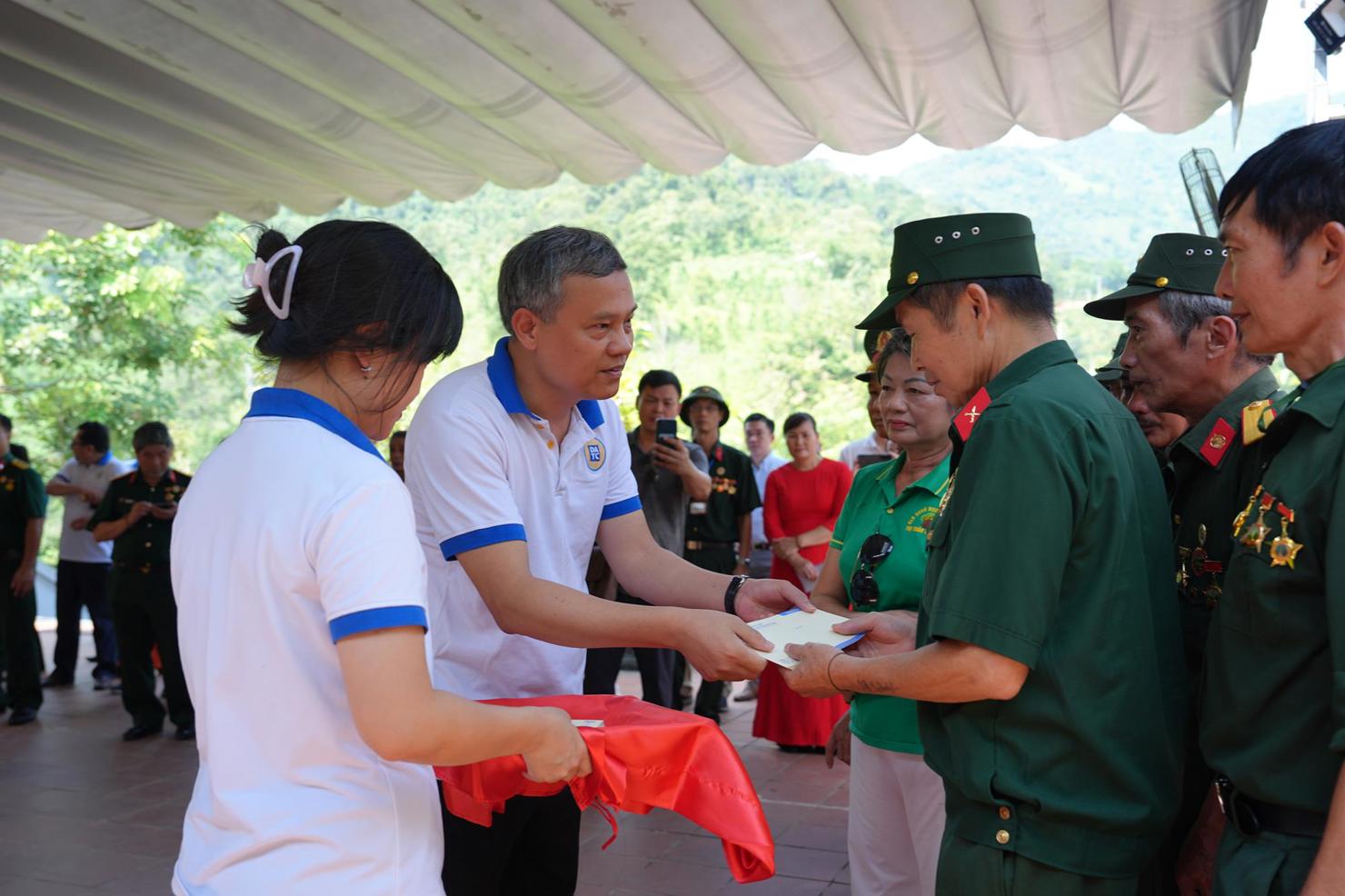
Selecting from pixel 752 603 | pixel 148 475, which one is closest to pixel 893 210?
pixel 148 475

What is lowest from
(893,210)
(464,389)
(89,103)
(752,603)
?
(752,603)

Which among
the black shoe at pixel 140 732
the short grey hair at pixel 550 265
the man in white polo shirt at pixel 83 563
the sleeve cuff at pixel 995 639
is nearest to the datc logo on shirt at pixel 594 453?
the short grey hair at pixel 550 265

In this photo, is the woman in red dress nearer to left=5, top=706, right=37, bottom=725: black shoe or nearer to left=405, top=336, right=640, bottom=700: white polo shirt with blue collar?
left=405, top=336, right=640, bottom=700: white polo shirt with blue collar

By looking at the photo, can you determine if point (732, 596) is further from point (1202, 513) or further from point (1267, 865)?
point (1267, 865)

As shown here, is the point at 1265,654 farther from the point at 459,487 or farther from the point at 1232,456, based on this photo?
the point at 459,487

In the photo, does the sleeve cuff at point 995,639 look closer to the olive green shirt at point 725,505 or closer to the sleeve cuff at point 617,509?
the sleeve cuff at point 617,509

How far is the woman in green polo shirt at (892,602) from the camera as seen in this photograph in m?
2.57

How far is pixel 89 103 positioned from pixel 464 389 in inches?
153

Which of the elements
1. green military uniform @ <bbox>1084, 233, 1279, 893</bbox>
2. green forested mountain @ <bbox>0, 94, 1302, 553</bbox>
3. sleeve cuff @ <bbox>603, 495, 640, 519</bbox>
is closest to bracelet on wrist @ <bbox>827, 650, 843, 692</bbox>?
green military uniform @ <bbox>1084, 233, 1279, 893</bbox>

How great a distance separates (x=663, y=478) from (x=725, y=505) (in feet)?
2.44

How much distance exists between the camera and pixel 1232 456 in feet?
6.37

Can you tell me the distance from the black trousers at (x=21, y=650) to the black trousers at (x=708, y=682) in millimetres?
4124

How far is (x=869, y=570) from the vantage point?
273cm

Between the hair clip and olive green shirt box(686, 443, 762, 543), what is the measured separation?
17.9 feet
